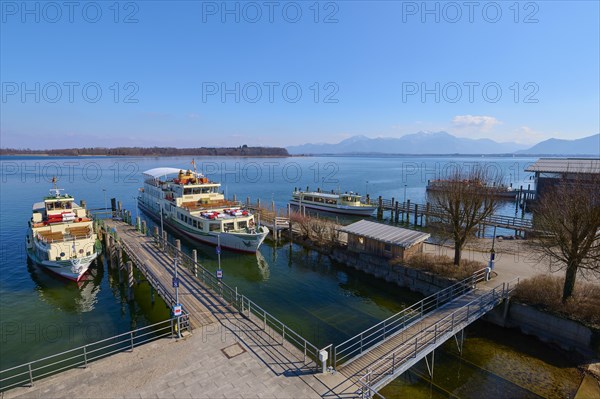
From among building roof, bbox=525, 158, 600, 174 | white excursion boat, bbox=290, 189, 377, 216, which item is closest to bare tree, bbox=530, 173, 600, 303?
white excursion boat, bbox=290, 189, 377, 216

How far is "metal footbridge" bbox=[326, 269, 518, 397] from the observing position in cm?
1316

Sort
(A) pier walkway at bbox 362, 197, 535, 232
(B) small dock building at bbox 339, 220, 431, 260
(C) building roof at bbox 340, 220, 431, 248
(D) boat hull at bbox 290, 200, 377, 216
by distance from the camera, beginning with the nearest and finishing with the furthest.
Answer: (C) building roof at bbox 340, 220, 431, 248
(B) small dock building at bbox 339, 220, 431, 260
(A) pier walkway at bbox 362, 197, 535, 232
(D) boat hull at bbox 290, 200, 377, 216

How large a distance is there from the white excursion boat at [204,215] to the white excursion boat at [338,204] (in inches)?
701

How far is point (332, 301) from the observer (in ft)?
83.2

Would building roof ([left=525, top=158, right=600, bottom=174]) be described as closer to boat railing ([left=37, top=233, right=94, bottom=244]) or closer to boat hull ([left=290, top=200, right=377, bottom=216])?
boat hull ([left=290, top=200, right=377, bottom=216])

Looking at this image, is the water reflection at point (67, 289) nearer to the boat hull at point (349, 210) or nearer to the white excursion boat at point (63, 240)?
the white excursion boat at point (63, 240)

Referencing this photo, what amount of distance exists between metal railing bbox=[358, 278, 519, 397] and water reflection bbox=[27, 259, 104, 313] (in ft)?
69.3

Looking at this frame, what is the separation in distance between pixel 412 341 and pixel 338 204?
4470 cm

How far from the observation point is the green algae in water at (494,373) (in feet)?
49.3

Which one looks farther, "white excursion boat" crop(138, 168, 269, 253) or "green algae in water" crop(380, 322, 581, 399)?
"white excursion boat" crop(138, 168, 269, 253)

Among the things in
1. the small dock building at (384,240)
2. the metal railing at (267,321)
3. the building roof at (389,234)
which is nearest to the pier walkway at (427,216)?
the building roof at (389,234)

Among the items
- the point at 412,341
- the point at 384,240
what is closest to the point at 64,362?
the point at 412,341

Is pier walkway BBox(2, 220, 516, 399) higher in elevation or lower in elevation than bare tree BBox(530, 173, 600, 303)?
lower

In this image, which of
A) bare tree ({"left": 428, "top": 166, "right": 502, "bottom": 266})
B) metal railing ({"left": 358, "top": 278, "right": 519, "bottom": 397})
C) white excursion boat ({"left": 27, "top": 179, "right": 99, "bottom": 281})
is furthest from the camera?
white excursion boat ({"left": 27, "top": 179, "right": 99, "bottom": 281})
